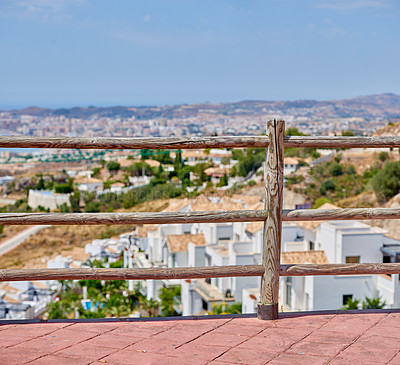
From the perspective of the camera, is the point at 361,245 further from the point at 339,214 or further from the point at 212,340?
the point at 212,340

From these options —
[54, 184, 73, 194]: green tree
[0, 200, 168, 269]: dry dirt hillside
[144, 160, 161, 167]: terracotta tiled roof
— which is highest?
[144, 160, 161, 167]: terracotta tiled roof

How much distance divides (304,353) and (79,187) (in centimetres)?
6154

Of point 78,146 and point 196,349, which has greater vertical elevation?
point 78,146

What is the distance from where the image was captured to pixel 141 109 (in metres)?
193

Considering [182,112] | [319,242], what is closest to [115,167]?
[319,242]

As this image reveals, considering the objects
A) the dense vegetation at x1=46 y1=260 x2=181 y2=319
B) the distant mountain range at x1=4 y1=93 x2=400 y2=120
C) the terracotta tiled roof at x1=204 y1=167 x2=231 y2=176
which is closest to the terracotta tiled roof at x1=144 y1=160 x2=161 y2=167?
the terracotta tiled roof at x1=204 y1=167 x2=231 y2=176

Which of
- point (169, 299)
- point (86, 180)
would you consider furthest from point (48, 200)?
point (169, 299)

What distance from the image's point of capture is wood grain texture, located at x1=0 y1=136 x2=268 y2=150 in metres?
3.09

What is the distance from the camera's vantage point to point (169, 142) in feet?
10.3

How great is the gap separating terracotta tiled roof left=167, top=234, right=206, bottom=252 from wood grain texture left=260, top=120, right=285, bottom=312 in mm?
21737

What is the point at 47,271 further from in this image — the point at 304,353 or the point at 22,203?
the point at 22,203

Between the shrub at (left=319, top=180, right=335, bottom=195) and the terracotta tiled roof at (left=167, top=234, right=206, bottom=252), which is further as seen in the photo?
the shrub at (left=319, top=180, right=335, bottom=195)

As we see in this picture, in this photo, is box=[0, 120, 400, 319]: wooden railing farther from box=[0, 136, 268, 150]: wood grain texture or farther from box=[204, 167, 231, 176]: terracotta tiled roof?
box=[204, 167, 231, 176]: terracotta tiled roof

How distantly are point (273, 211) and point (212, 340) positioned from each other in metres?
0.77
